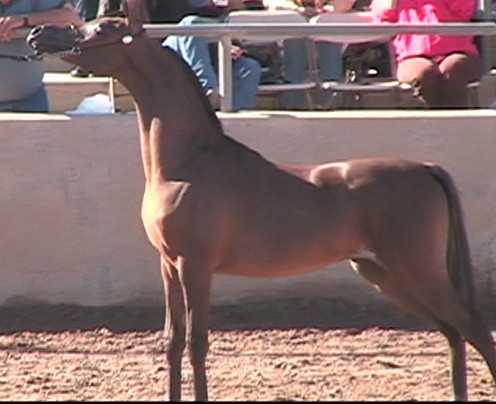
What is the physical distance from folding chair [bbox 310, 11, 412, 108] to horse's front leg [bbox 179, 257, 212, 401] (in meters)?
3.39

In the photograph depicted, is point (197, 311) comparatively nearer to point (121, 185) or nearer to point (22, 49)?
point (121, 185)

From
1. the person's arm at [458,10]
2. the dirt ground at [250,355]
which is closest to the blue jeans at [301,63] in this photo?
the person's arm at [458,10]

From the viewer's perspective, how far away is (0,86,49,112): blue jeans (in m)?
8.29

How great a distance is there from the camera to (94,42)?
6133mm

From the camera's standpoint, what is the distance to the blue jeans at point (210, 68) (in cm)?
842

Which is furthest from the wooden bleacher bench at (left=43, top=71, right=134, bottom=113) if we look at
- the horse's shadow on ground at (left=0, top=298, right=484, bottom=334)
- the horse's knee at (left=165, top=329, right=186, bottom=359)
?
the horse's knee at (left=165, top=329, right=186, bottom=359)

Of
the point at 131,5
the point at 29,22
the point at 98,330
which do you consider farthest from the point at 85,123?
the point at 131,5

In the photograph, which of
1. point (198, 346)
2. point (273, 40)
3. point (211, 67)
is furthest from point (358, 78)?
point (198, 346)

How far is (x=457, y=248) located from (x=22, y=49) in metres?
3.03

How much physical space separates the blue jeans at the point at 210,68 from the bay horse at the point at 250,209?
2079mm

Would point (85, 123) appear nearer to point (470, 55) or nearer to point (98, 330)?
point (98, 330)

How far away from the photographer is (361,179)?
6348 millimetres

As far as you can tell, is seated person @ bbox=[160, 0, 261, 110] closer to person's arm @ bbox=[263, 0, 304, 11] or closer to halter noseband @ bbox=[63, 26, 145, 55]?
person's arm @ bbox=[263, 0, 304, 11]

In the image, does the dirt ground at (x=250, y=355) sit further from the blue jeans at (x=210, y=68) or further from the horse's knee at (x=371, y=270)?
the blue jeans at (x=210, y=68)
